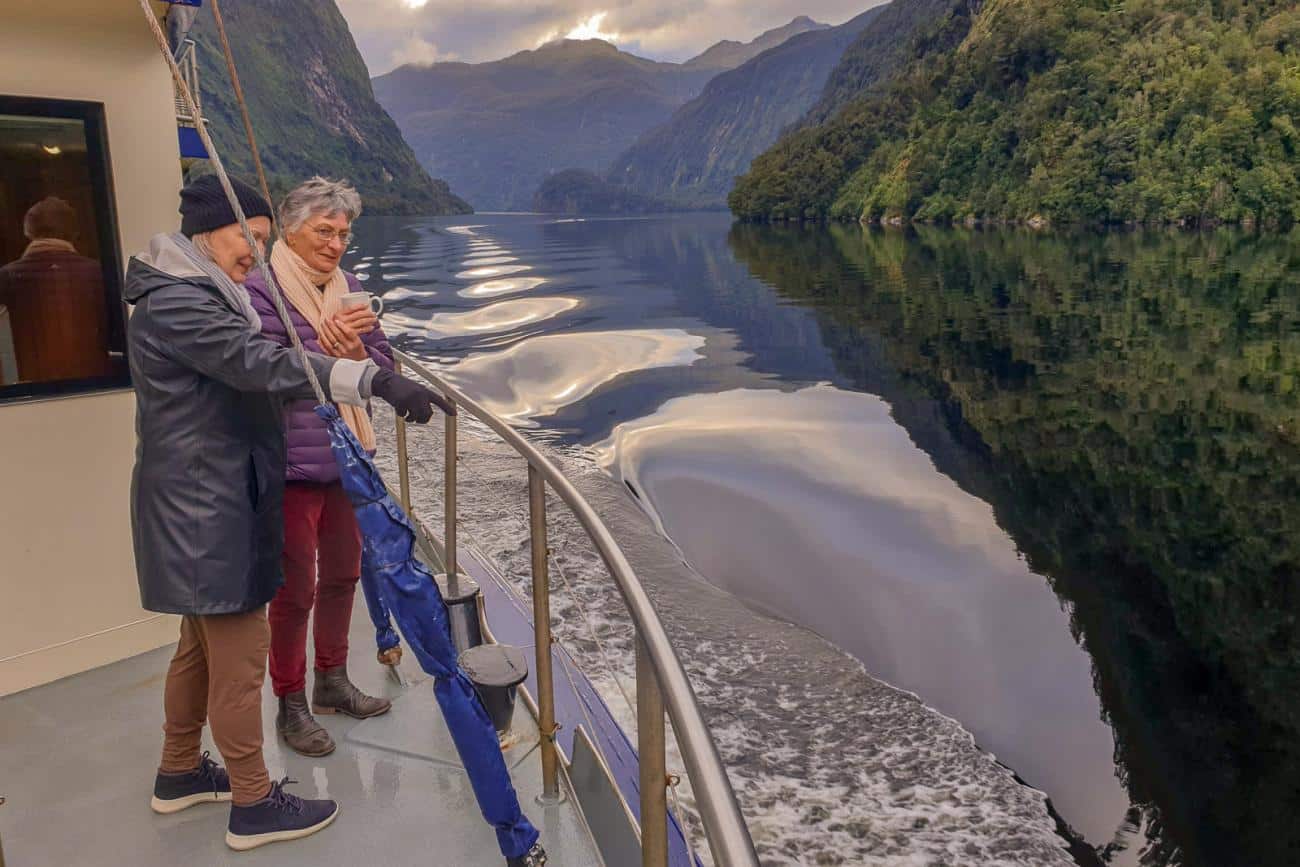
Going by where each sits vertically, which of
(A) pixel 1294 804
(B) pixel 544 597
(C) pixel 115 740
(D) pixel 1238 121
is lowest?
(A) pixel 1294 804

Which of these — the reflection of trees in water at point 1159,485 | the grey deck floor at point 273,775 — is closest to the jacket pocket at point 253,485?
the grey deck floor at point 273,775

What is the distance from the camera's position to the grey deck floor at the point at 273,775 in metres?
2.68

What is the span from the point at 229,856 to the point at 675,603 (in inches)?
221

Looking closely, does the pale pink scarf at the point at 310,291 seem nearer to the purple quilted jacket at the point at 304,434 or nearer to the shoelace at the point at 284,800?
the purple quilted jacket at the point at 304,434

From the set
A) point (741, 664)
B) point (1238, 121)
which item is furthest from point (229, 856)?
point (1238, 121)

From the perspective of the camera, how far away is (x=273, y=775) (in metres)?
3.03

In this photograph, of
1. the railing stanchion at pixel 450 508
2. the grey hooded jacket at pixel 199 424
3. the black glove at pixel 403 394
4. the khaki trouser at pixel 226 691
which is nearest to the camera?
the grey hooded jacket at pixel 199 424

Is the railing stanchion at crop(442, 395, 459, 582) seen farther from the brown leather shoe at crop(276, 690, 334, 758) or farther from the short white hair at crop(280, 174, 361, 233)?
the short white hair at crop(280, 174, 361, 233)

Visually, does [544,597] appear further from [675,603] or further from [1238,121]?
[1238,121]

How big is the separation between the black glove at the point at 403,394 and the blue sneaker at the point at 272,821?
1.15m

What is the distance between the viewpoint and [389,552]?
2.27m

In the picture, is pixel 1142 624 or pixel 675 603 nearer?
pixel 675 603

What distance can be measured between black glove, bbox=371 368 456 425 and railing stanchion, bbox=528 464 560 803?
319 mm

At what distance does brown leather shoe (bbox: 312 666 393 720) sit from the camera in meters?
3.32
